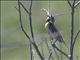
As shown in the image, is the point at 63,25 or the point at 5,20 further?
the point at 5,20

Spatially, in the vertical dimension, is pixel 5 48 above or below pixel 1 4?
below

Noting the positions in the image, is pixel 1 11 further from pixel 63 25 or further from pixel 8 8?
pixel 63 25

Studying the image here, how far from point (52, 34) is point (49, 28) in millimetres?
40

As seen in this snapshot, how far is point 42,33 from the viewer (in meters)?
1.13

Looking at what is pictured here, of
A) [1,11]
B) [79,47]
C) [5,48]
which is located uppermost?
[79,47]

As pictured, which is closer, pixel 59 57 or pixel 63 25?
pixel 59 57

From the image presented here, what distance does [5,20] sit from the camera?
7.19ft

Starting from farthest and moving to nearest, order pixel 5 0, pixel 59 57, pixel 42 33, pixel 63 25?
pixel 5 0 → pixel 63 25 → pixel 42 33 → pixel 59 57

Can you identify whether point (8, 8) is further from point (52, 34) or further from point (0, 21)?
point (52, 34)

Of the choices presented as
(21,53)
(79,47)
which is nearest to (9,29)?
(21,53)

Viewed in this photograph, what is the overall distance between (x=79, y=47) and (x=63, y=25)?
1.42ft

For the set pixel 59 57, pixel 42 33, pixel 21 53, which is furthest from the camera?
pixel 21 53

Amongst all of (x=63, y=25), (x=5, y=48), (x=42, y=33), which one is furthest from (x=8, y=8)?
(x=42, y=33)

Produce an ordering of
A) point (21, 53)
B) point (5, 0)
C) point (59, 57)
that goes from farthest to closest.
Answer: point (5, 0), point (21, 53), point (59, 57)
